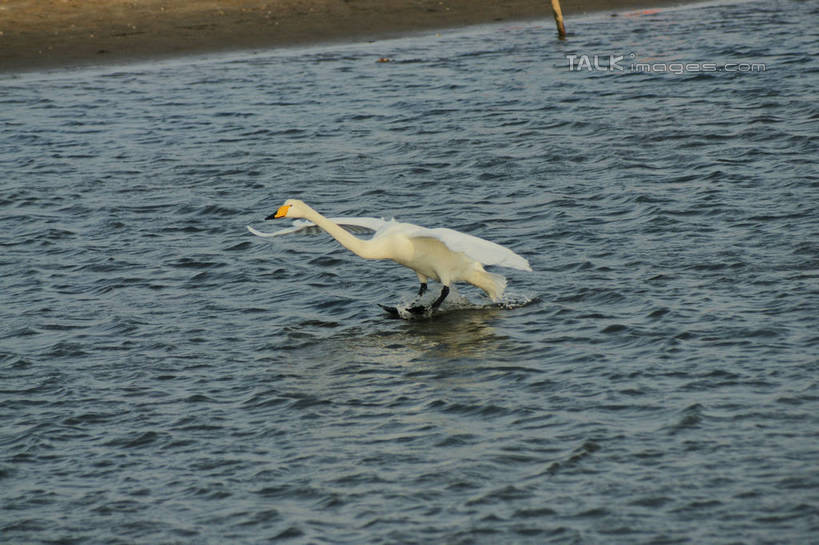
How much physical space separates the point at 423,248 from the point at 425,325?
2.47ft

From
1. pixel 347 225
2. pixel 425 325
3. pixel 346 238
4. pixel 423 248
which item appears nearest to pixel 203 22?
pixel 347 225

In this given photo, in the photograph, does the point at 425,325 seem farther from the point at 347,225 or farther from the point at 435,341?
the point at 347,225

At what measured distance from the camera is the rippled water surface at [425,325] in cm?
812

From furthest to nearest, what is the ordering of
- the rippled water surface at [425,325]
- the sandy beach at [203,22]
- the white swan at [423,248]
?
the sandy beach at [203,22], the white swan at [423,248], the rippled water surface at [425,325]

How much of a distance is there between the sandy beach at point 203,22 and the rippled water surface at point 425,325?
15.7 ft

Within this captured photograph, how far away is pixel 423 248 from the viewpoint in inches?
467

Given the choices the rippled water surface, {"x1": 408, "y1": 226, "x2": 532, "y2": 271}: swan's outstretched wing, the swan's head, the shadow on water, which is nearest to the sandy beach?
the rippled water surface

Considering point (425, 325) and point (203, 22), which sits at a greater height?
point (203, 22)

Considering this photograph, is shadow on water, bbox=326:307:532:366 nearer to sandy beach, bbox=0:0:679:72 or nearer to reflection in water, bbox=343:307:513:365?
reflection in water, bbox=343:307:513:365

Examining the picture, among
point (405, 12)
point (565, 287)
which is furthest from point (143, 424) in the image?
point (405, 12)

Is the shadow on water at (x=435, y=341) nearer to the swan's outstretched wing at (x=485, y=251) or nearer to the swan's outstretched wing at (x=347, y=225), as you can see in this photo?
the swan's outstretched wing at (x=485, y=251)

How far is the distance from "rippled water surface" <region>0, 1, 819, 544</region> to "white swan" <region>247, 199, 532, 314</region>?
0.36 m

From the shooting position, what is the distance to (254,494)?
8.38 meters

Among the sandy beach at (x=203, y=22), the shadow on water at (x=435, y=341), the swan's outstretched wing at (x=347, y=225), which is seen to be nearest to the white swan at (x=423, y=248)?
the swan's outstretched wing at (x=347, y=225)
